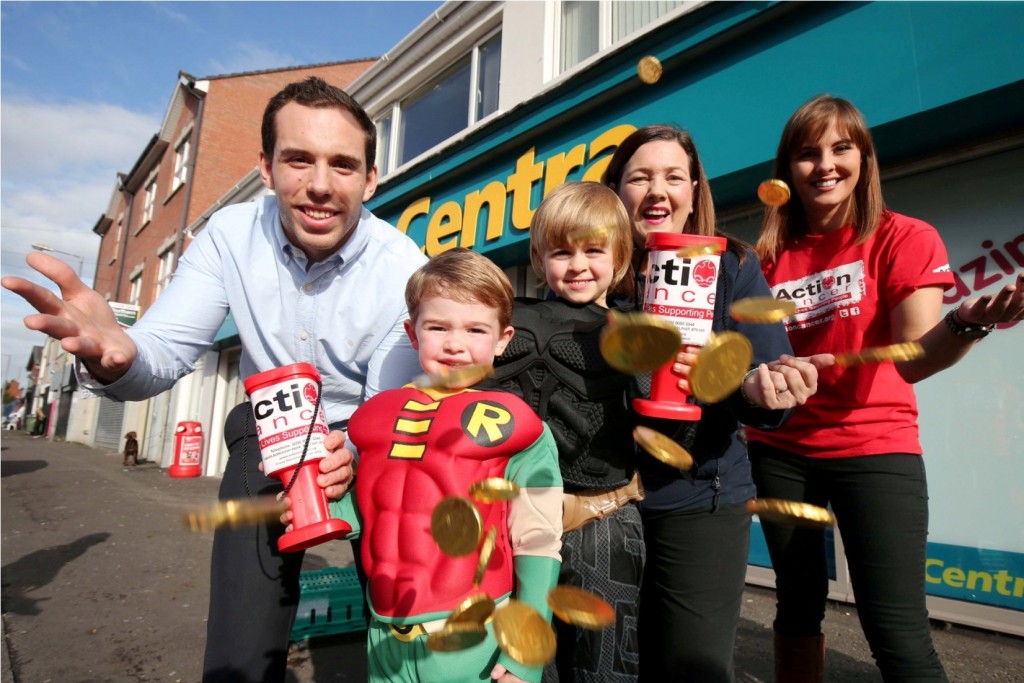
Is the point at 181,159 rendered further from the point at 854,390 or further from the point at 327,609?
the point at 854,390

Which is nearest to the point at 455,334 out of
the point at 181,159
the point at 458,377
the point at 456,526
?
the point at 458,377

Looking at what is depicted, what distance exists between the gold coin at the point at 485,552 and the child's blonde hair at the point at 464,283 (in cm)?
52

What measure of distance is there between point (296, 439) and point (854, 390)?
1.58m

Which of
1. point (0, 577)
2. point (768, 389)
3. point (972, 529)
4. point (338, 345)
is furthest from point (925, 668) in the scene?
point (0, 577)

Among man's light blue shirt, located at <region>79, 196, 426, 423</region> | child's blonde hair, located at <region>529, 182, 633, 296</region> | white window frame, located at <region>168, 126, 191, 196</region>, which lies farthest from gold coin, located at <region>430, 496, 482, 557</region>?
white window frame, located at <region>168, 126, 191, 196</region>

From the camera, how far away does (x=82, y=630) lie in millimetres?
3391

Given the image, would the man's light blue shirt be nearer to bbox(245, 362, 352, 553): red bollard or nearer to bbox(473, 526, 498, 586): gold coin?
bbox(245, 362, 352, 553): red bollard

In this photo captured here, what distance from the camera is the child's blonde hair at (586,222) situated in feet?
4.86

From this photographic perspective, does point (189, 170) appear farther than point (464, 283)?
Yes

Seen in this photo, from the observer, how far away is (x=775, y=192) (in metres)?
1.75

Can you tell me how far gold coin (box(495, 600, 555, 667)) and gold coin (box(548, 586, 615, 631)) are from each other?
2.0 inches

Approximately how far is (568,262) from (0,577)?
5.40 meters

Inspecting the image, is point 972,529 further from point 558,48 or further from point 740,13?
point 558,48

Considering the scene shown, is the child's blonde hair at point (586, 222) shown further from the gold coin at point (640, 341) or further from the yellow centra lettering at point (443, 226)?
the yellow centra lettering at point (443, 226)
